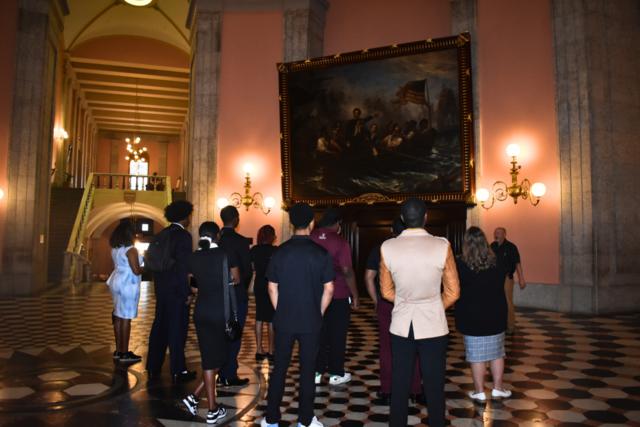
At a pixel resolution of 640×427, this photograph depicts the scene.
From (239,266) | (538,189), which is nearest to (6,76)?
(239,266)

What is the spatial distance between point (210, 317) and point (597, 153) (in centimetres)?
796

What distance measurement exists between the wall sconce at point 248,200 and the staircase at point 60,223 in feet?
24.2

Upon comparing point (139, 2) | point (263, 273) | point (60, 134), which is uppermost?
point (139, 2)

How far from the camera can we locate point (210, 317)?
356cm

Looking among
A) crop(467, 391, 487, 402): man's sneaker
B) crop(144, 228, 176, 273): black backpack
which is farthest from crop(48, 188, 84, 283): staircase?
crop(467, 391, 487, 402): man's sneaker

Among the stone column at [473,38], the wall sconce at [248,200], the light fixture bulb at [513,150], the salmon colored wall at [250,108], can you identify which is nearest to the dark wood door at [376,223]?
the stone column at [473,38]

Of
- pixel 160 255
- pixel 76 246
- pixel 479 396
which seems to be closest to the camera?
pixel 479 396

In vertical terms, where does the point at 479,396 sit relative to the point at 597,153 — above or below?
below

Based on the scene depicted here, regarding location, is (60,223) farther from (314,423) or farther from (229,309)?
(314,423)

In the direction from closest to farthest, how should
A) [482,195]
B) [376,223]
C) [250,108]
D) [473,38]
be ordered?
[482,195]
[473,38]
[376,223]
[250,108]

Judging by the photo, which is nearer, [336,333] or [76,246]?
[336,333]

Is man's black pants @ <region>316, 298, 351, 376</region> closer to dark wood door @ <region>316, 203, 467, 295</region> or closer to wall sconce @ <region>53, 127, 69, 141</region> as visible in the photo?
dark wood door @ <region>316, 203, 467, 295</region>

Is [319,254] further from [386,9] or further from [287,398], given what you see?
[386,9]

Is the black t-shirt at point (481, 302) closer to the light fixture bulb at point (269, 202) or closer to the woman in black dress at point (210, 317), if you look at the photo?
the woman in black dress at point (210, 317)
